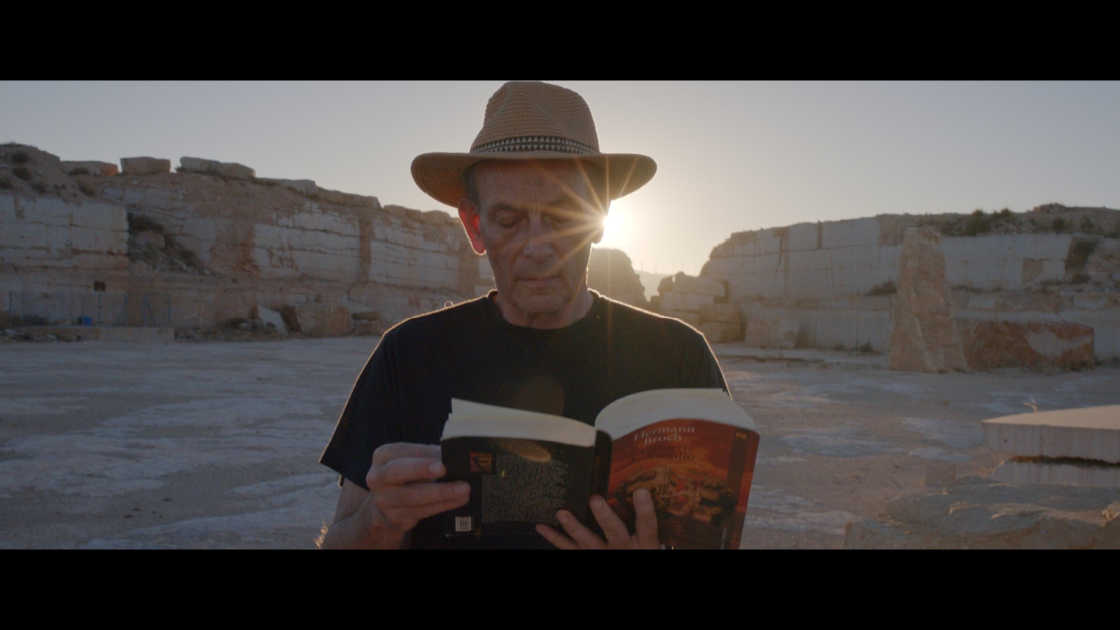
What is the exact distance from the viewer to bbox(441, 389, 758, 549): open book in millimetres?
1331

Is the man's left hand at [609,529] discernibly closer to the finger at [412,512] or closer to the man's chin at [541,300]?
the finger at [412,512]

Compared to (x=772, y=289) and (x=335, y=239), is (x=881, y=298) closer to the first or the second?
(x=772, y=289)

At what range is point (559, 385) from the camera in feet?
5.87

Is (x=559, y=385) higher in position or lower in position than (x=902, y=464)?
higher

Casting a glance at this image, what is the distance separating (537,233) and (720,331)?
21.1 metres

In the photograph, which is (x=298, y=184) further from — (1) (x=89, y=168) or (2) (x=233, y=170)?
(1) (x=89, y=168)

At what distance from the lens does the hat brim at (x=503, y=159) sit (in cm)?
180

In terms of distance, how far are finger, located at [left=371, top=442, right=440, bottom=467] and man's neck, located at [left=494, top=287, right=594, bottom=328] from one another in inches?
20.0

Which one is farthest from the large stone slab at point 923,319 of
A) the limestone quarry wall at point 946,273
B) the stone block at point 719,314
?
the stone block at point 719,314

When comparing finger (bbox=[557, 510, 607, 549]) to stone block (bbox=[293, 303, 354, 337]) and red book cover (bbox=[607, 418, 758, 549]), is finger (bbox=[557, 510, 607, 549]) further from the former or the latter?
stone block (bbox=[293, 303, 354, 337])
